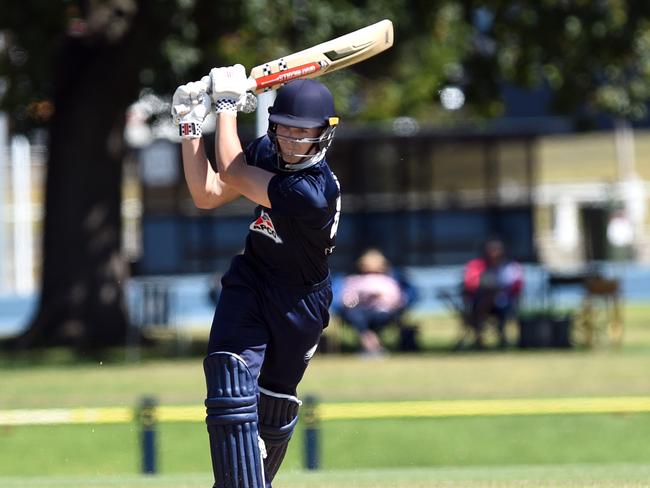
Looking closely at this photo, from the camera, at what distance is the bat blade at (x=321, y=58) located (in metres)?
5.61

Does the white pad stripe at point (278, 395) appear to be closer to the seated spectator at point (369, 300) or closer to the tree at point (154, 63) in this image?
the tree at point (154, 63)

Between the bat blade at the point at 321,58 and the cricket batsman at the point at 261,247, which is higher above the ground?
the bat blade at the point at 321,58

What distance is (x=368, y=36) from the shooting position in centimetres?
589

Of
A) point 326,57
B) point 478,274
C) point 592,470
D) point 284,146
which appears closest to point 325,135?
point 284,146

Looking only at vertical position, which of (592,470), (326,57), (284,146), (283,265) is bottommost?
(592,470)

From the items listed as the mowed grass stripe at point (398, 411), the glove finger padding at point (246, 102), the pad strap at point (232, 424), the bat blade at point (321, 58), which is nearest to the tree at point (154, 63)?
the mowed grass stripe at point (398, 411)

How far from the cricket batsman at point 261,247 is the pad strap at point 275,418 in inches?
3.1

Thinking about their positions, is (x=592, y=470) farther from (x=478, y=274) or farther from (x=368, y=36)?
(x=478, y=274)

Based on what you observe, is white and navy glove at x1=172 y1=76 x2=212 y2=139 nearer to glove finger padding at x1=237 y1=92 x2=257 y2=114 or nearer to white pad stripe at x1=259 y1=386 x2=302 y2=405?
glove finger padding at x1=237 y1=92 x2=257 y2=114

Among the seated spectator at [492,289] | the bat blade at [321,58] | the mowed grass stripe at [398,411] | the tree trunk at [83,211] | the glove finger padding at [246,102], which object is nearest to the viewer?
the glove finger padding at [246,102]

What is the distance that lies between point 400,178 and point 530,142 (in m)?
1.94

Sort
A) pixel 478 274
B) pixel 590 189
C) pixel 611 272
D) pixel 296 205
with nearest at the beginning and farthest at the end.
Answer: pixel 296 205, pixel 478 274, pixel 611 272, pixel 590 189

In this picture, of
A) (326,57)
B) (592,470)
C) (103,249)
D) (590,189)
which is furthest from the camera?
(590,189)

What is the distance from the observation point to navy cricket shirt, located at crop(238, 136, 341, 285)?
532 cm
